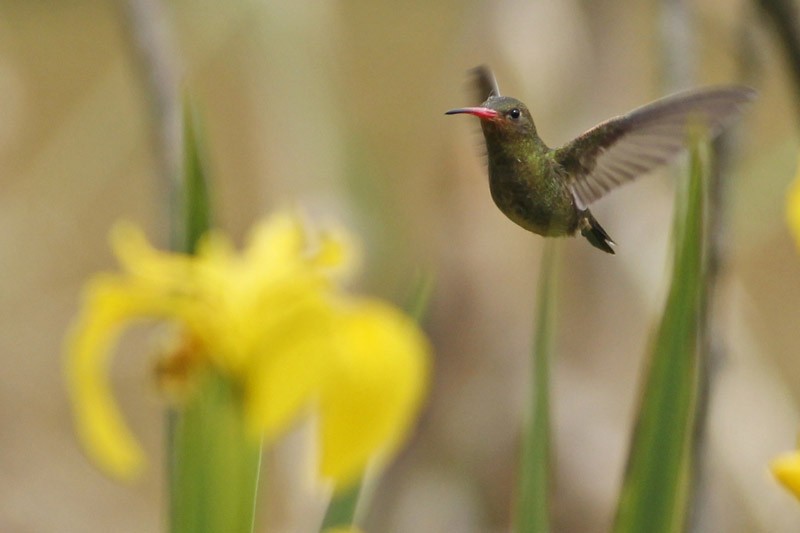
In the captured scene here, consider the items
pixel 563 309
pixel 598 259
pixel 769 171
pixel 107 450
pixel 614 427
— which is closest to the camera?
pixel 107 450

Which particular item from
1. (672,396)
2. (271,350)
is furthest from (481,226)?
(672,396)

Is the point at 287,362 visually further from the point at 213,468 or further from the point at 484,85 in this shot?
the point at 484,85

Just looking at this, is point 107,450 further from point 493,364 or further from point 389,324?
point 493,364

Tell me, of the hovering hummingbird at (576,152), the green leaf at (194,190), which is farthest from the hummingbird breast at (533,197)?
the green leaf at (194,190)

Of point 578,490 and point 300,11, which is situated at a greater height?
point 300,11

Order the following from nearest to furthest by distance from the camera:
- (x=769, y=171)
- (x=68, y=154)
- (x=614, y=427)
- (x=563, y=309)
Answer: (x=769, y=171)
(x=614, y=427)
(x=68, y=154)
(x=563, y=309)

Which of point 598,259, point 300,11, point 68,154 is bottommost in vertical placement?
point 598,259

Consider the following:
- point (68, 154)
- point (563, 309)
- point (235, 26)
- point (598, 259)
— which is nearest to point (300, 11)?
point (235, 26)
